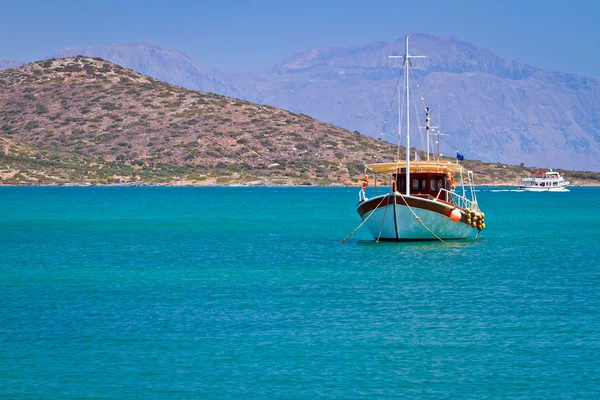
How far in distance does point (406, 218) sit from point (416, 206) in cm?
137

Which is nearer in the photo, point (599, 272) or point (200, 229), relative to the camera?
point (599, 272)

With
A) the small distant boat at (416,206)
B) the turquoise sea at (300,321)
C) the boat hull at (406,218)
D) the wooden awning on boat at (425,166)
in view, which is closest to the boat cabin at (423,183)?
the small distant boat at (416,206)

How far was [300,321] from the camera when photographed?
1324 inches

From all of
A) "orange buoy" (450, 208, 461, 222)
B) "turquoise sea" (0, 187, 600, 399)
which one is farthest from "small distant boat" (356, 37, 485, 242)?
"turquoise sea" (0, 187, 600, 399)

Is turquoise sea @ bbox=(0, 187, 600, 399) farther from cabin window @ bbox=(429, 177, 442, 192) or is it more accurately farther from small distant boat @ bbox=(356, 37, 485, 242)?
cabin window @ bbox=(429, 177, 442, 192)

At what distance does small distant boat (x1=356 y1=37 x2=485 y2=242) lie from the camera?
5741 cm

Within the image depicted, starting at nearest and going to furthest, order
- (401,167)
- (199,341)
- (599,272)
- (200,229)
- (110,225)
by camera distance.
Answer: (199,341) → (599,272) → (401,167) → (200,229) → (110,225)

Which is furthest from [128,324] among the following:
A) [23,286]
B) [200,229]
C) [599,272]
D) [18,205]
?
[18,205]

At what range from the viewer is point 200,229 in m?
82.9

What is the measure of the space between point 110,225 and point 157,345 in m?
60.2

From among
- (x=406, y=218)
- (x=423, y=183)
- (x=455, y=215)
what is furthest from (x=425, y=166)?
(x=406, y=218)

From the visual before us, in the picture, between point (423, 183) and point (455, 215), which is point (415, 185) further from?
point (455, 215)

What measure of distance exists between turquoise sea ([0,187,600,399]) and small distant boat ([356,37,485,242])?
3.95 feet

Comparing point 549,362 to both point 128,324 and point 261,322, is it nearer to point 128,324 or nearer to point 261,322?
point 261,322
